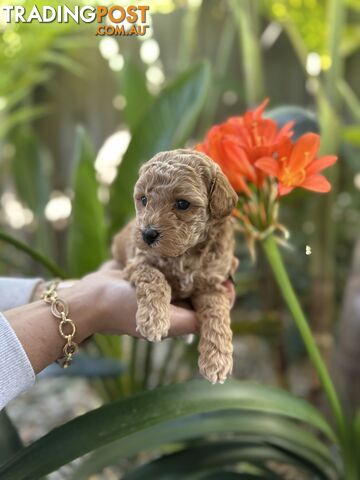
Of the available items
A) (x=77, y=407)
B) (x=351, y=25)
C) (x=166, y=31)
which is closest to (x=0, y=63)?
(x=166, y=31)

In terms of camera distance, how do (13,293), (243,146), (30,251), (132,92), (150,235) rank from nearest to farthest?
(150,235), (243,146), (13,293), (30,251), (132,92)

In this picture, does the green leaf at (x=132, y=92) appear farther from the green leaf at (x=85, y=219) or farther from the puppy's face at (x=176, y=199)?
the puppy's face at (x=176, y=199)

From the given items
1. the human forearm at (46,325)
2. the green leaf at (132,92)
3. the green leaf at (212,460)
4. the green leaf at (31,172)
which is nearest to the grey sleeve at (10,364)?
the human forearm at (46,325)

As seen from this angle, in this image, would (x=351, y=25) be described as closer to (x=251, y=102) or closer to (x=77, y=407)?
(x=251, y=102)

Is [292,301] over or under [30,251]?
under

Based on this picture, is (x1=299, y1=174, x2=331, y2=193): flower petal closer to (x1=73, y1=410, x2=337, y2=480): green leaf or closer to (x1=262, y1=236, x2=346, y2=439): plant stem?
(x1=262, y1=236, x2=346, y2=439): plant stem

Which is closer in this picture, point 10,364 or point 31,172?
point 10,364

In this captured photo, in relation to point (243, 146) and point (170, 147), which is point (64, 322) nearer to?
point (243, 146)
